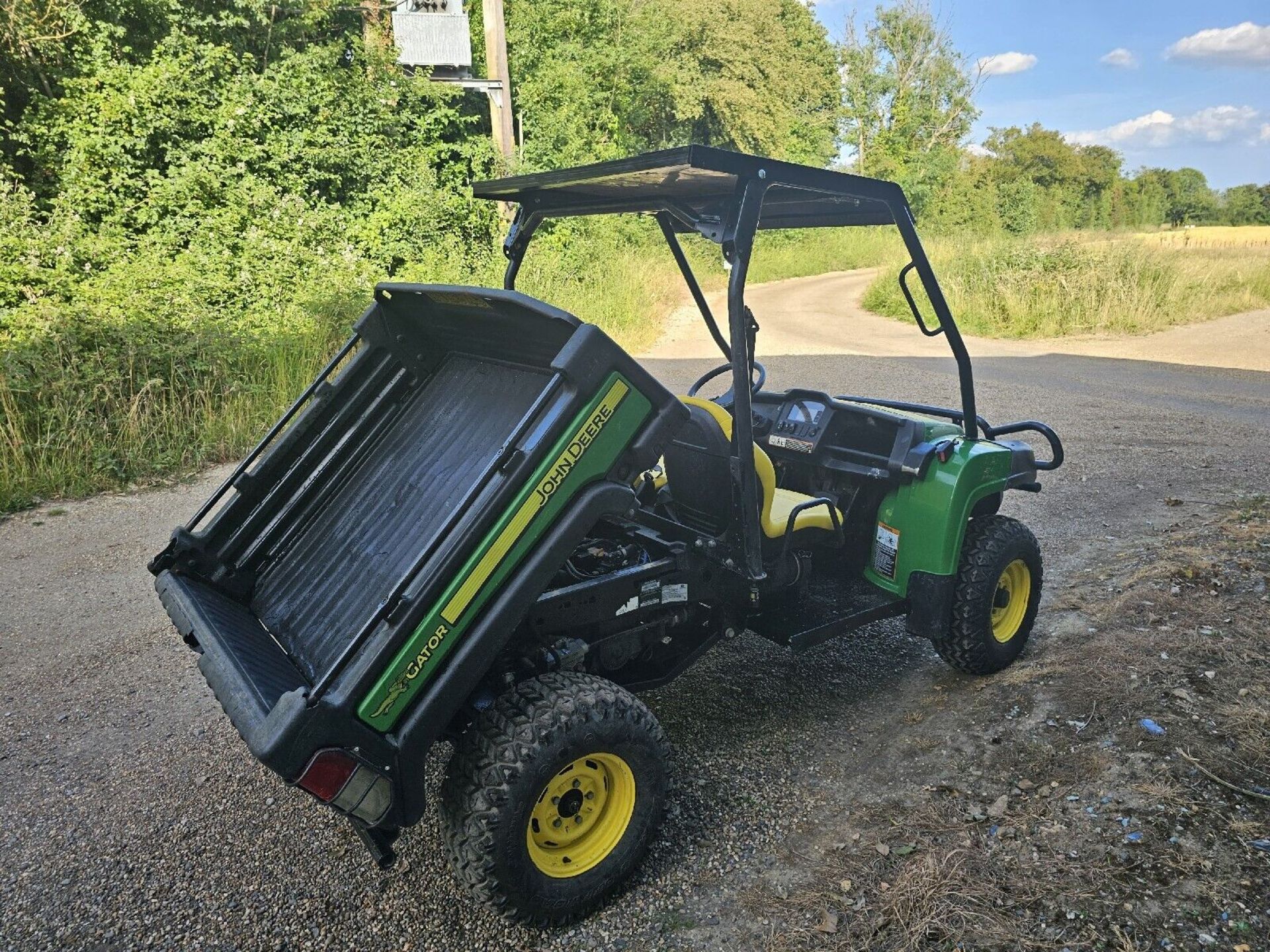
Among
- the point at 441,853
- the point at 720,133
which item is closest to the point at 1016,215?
the point at 720,133

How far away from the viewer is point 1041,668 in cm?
366

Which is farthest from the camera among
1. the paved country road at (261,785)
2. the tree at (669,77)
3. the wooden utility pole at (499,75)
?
the tree at (669,77)

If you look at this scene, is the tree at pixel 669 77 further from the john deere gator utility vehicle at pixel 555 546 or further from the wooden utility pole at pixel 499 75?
the john deere gator utility vehicle at pixel 555 546

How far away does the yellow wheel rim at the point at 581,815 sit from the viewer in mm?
2412

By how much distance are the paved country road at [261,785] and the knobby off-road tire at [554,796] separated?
15 cm

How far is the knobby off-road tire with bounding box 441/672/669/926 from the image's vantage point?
2.26 m

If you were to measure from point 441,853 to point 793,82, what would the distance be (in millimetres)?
32704

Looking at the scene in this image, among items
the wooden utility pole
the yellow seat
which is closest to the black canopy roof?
the yellow seat

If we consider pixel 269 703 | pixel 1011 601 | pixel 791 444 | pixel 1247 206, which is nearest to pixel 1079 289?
pixel 1011 601

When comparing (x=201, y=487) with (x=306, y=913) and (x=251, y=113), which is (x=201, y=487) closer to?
(x=306, y=913)

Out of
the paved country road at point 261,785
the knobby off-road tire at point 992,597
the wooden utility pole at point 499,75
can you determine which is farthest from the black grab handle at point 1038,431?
the wooden utility pole at point 499,75

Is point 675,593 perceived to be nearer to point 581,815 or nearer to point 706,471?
point 706,471

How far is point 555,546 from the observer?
2373 millimetres

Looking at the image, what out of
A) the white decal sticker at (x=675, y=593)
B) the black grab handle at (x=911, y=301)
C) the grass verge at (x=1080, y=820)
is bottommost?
the grass verge at (x=1080, y=820)
